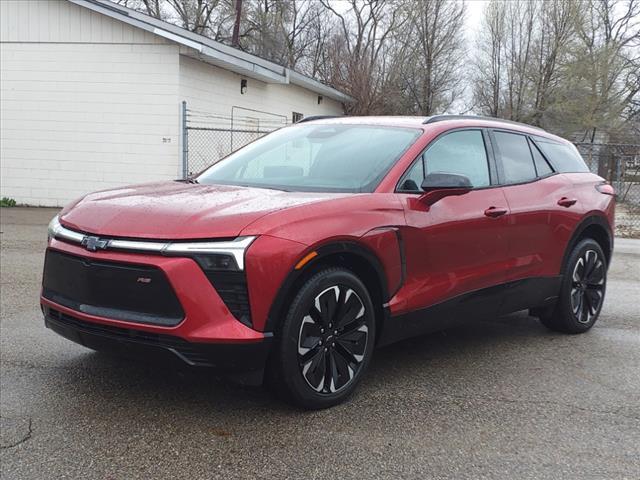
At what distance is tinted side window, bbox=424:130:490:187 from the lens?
4.35 meters

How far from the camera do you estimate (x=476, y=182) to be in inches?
181

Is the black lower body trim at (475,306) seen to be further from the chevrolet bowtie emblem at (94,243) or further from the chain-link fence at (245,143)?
the chain-link fence at (245,143)

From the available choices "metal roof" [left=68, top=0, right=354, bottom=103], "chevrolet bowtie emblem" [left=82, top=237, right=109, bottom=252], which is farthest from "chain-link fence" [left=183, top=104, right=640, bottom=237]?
"chevrolet bowtie emblem" [left=82, top=237, right=109, bottom=252]

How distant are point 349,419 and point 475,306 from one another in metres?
1.44

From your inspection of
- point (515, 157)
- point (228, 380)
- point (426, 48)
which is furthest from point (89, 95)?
point (426, 48)

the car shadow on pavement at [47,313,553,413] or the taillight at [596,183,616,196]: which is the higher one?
the taillight at [596,183,616,196]

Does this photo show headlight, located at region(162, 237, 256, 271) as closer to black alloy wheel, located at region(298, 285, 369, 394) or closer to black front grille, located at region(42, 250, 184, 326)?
black front grille, located at region(42, 250, 184, 326)

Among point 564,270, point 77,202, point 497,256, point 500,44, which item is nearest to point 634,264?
point 564,270

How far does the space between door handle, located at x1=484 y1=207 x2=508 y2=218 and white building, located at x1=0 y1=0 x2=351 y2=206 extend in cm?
1082

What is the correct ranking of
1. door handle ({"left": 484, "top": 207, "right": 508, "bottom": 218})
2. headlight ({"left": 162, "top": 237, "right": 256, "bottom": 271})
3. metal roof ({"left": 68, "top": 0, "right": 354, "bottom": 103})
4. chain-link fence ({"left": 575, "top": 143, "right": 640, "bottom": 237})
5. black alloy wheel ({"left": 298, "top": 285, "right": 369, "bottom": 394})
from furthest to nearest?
chain-link fence ({"left": 575, "top": 143, "right": 640, "bottom": 237}) < metal roof ({"left": 68, "top": 0, "right": 354, "bottom": 103}) < door handle ({"left": 484, "top": 207, "right": 508, "bottom": 218}) < black alloy wheel ({"left": 298, "top": 285, "right": 369, "bottom": 394}) < headlight ({"left": 162, "top": 237, "right": 256, "bottom": 271})

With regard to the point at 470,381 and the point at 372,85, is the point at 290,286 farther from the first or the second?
the point at 372,85

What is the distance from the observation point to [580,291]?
5.50 m

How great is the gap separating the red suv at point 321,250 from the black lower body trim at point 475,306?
0.04 feet

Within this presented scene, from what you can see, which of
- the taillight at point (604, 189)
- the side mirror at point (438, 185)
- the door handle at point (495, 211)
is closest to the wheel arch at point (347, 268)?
the side mirror at point (438, 185)
